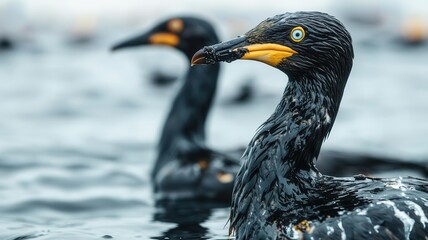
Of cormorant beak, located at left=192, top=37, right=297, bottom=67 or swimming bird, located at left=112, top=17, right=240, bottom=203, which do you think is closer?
cormorant beak, located at left=192, top=37, right=297, bottom=67

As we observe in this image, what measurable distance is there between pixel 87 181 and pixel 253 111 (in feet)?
16.2

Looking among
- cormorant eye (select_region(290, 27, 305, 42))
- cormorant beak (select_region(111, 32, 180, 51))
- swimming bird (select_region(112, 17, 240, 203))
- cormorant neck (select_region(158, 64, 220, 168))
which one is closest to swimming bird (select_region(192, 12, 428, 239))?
cormorant eye (select_region(290, 27, 305, 42))

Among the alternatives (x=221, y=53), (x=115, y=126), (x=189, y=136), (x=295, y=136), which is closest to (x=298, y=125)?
(x=295, y=136)

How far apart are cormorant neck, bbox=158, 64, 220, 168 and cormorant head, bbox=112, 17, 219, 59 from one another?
0.87 feet

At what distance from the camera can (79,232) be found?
251 inches

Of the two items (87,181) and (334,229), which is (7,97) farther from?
(334,229)

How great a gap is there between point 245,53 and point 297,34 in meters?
0.28

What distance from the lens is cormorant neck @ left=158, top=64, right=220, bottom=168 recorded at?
9.30m

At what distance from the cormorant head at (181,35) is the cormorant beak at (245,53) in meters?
4.20

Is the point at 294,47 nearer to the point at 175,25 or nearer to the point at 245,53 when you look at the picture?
the point at 245,53

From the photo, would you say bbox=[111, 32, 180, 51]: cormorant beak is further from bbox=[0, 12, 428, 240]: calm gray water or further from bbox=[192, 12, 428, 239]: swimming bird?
bbox=[192, 12, 428, 239]: swimming bird

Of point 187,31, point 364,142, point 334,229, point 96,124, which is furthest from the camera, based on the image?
point 96,124

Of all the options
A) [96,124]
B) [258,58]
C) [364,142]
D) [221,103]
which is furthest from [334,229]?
[221,103]

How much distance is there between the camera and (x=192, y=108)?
945 centimetres
